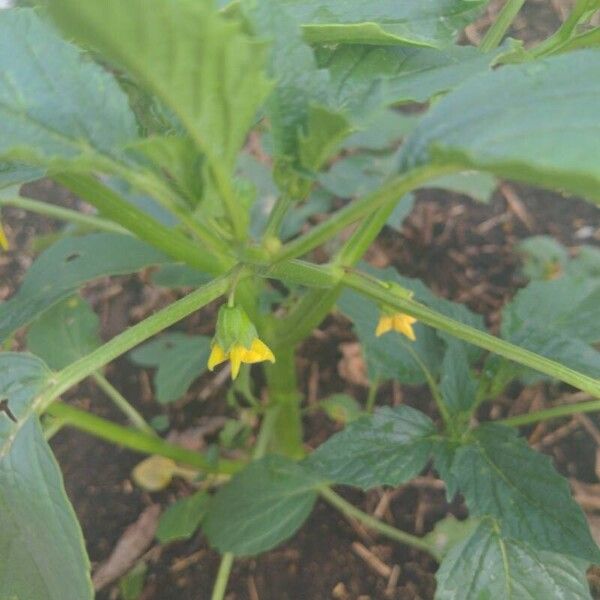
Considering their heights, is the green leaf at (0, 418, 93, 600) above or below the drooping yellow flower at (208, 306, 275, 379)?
below

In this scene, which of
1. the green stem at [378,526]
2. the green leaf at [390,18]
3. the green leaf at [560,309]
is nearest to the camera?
the green leaf at [390,18]

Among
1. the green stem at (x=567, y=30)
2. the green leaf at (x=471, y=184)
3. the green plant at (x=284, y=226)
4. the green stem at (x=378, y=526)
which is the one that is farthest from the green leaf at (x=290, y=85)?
the green leaf at (x=471, y=184)

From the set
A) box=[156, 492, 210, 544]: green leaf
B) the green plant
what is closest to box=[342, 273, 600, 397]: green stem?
the green plant

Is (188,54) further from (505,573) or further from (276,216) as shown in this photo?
(505,573)

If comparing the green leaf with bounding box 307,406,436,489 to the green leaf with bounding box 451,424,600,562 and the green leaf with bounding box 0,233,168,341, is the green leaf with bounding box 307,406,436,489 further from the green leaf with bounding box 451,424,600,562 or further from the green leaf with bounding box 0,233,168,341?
the green leaf with bounding box 0,233,168,341

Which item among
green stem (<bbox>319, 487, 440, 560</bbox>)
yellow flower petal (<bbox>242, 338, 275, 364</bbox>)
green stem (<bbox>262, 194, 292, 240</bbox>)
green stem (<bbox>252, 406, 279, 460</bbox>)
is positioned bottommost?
green stem (<bbox>319, 487, 440, 560</bbox>)

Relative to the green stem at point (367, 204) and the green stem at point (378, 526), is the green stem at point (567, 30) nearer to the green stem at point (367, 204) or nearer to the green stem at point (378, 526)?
the green stem at point (367, 204)

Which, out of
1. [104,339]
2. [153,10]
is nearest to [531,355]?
[153,10]

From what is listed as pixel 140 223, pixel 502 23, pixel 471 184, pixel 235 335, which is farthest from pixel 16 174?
pixel 471 184
